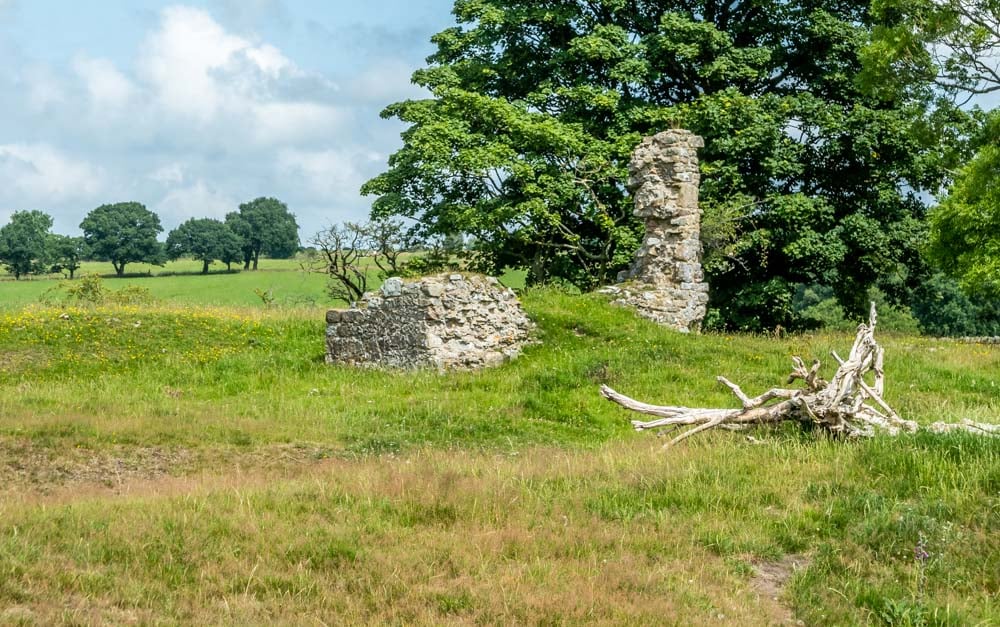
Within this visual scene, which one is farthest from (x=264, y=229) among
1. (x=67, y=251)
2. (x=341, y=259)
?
(x=341, y=259)

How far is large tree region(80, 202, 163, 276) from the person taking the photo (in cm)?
8362

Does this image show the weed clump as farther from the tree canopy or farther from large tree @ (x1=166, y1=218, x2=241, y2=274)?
large tree @ (x1=166, y1=218, x2=241, y2=274)

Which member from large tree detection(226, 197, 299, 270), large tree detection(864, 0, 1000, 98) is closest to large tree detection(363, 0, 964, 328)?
large tree detection(864, 0, 1000, 98)

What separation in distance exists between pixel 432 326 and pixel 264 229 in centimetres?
8079

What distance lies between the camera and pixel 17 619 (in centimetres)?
495

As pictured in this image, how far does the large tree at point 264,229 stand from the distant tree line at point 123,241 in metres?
0.11

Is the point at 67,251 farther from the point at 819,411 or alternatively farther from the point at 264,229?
the point at 819,411

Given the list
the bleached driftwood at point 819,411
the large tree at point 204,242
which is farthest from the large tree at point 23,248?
the bleached driftwood at point 819,411

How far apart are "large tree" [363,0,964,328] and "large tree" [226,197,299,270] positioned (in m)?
66.6

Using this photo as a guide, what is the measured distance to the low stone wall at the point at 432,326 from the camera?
712 inches

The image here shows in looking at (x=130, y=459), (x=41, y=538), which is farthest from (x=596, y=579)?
(x=130, y=459)

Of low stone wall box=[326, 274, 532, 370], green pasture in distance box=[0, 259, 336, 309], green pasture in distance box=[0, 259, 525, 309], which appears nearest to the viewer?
low stone wall box=[326, 274, 532, 370]

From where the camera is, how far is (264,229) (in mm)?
94562

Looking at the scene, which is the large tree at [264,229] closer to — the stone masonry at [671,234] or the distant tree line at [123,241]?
the distant tree line at [123,241]
